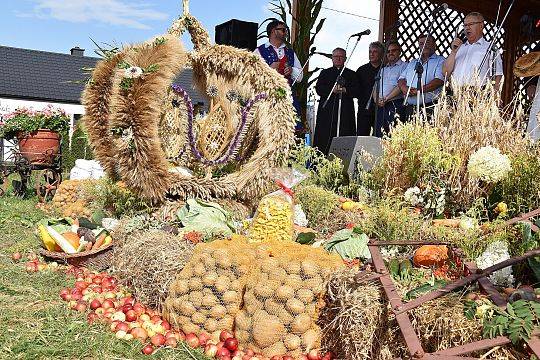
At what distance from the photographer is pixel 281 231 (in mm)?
4266

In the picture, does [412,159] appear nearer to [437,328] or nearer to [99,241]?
[99,241]

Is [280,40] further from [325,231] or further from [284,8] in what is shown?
[325,231]

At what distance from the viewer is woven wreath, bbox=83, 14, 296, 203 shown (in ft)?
15.7

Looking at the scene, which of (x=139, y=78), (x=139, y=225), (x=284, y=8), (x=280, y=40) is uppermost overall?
(x=284, y=8)

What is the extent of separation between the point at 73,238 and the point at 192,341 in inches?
78.8

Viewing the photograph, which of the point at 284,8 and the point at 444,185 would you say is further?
the point at 284,8

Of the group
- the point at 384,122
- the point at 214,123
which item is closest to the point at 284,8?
the point at 384,122

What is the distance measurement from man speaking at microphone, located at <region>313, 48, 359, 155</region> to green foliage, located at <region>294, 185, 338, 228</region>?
336cm

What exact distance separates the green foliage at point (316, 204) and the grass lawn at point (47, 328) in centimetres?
205

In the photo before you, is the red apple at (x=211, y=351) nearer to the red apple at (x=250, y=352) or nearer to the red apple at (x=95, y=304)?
the red apple at (x=250, y=352)

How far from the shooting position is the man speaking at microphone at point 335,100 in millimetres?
Result: 8760

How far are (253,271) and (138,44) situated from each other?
2728 millimetres

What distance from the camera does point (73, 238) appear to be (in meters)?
4.77

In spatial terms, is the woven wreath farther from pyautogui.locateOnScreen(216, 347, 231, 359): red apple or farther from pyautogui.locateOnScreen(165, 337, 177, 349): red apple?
pyautogui.locateOnScreen(216, 347, 231, 359): red apple
